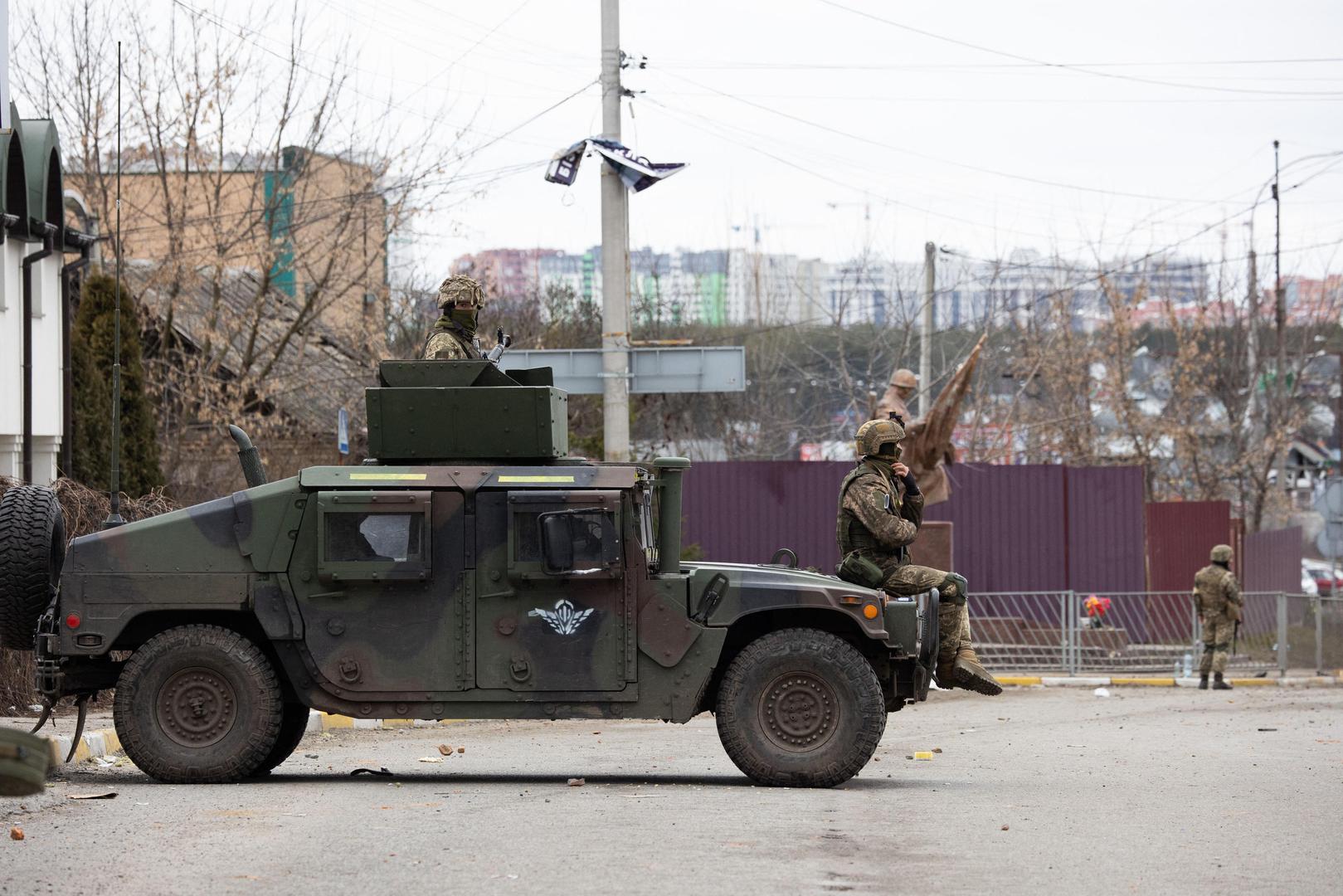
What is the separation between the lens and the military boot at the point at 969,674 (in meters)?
10.7

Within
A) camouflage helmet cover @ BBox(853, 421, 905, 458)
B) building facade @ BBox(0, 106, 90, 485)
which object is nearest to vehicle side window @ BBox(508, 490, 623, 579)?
camouflage helmet cover @ BBox(853, 421, 905, 458)

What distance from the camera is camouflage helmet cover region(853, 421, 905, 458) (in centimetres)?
1130

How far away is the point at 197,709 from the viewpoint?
10.2m

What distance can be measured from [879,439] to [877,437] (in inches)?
0.7

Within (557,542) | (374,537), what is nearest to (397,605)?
(374,537)

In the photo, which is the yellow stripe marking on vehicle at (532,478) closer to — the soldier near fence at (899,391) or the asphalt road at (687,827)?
the asphalt road at (687,827)

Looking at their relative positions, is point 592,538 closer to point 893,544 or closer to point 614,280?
point 893,544

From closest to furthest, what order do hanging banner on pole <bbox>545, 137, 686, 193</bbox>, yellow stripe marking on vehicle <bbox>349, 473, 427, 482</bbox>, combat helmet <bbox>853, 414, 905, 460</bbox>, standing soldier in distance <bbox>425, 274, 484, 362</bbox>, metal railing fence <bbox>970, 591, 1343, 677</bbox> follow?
yellow stripe marking on vehicle <bbox>349, 473, 427, 482</bbox>, standing soldier in distance <bbox>425, 274, 484, 362</bbox>, combat helmet <bbox>853, 414, 905, 460</bbox>, hanging banner on pole <bbox>545, 137, 686, 193</bbox>, metal railing fence <bbox>970, 591, 1343, 677</bbox>

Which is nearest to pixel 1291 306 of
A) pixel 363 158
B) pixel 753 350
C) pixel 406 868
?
pixel 753 350

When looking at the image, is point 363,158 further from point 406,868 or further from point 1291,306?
point 1291,306

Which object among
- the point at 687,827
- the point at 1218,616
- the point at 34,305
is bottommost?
the point at 1218,616

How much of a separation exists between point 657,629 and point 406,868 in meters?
3.39

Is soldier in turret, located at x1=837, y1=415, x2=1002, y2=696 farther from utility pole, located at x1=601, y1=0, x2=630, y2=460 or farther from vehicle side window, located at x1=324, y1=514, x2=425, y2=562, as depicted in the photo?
utility pole, located at x1=601, y1=0, x2=630, y2=460

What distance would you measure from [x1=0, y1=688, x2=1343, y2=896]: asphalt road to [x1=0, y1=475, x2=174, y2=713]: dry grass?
226 centimetres
